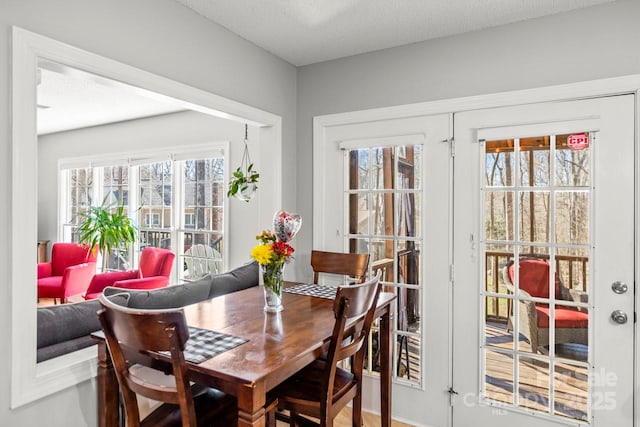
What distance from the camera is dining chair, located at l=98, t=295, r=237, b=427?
1.18 metres

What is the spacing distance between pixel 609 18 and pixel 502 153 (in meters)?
0.88

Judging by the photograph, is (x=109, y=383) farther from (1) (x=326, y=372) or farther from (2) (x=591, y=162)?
(2) (x=591, y=162)

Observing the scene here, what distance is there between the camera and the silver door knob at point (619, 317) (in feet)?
6.82

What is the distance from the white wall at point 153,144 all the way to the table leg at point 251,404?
1.84 m

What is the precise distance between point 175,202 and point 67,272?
1.51m

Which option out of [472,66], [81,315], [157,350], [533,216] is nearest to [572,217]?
[533,216]

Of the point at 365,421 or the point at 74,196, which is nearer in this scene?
the point at 365,421

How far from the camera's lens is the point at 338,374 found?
1.90 meters

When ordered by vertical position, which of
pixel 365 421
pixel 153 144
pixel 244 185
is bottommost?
pixel 365 421

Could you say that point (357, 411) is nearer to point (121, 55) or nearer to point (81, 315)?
point (81, 315)

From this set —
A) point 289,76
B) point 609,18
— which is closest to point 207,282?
point 289,76

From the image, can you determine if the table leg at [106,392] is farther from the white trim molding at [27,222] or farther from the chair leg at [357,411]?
the chair leg at [357,411]

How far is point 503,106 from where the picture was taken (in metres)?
2.36

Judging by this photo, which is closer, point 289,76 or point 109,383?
point 109,383
